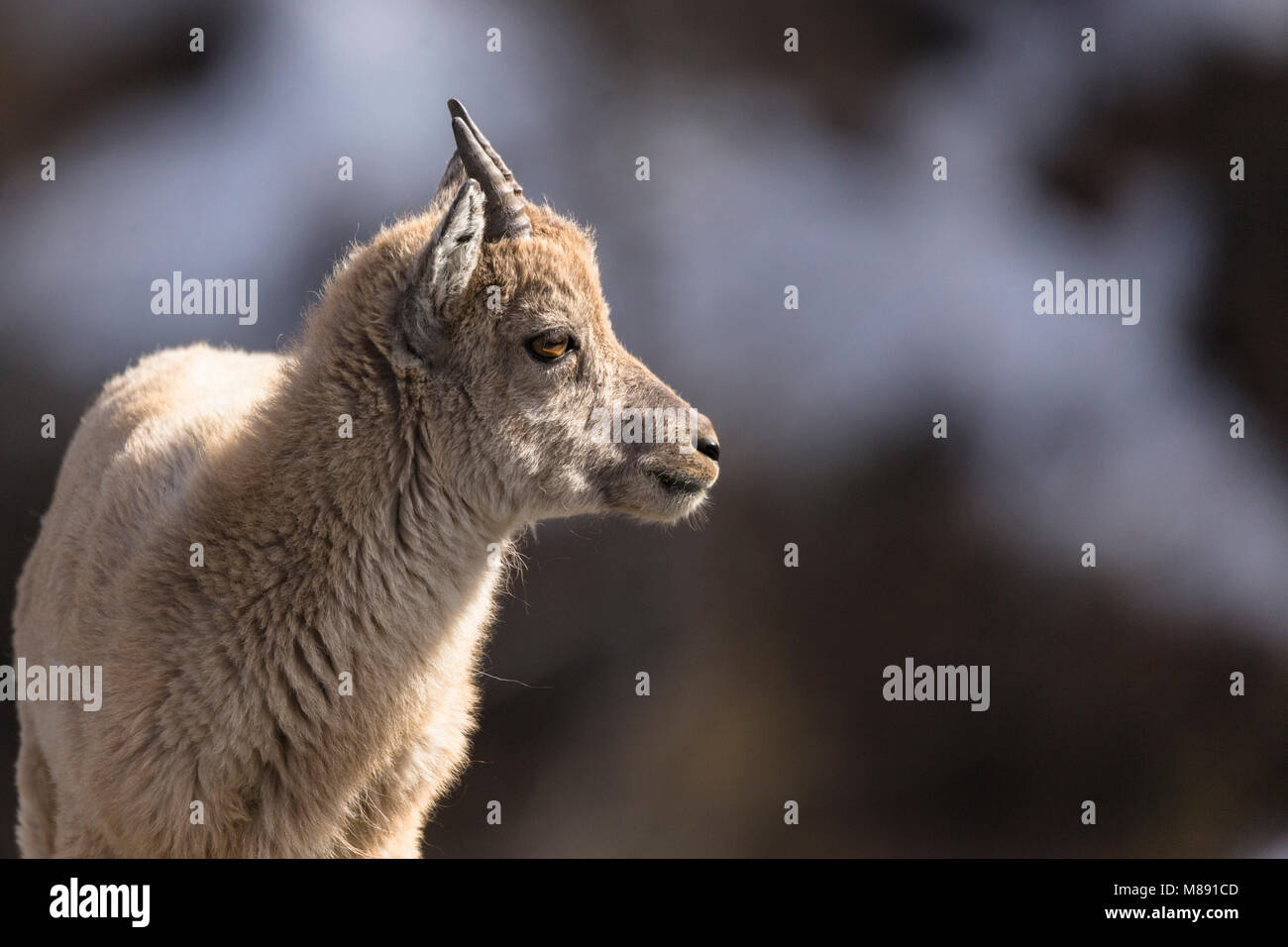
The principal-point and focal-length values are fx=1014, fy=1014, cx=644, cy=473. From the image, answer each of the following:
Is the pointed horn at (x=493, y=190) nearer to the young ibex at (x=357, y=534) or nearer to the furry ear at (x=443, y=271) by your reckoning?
the young ibex at (x=357, y=534)

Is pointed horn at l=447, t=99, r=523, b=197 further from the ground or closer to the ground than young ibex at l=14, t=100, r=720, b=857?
further from the ground

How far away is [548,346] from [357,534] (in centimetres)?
88

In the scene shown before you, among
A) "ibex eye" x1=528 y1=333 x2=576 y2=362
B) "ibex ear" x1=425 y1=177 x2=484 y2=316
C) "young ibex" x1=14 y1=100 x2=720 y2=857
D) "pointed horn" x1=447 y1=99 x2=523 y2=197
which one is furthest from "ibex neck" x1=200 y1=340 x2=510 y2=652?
"pointed horn" x1=447 y1=99 x2=523 y2=197

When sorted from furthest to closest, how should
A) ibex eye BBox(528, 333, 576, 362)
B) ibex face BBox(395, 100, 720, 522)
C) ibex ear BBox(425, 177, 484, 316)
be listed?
ibex eye BBox(528, 333, 576, 362)
ibex face BBox(395, 100, 720, 522)
ibex ear BBox(425, 177, 484, 316)

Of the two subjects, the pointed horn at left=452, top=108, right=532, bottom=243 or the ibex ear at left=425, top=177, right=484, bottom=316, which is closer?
the ibex ear at left=425, top=177, right=484, bottom=316

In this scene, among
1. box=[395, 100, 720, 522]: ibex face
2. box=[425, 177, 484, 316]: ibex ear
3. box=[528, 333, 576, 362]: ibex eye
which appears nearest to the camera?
box=[425, 177, 484, 316]: ibex ear

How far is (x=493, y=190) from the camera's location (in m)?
3.41

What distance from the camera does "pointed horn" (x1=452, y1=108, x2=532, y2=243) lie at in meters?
3.34

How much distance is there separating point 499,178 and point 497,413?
795 mm

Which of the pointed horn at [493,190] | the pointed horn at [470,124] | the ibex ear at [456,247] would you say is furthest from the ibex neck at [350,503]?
the pointed horn at [470,124]

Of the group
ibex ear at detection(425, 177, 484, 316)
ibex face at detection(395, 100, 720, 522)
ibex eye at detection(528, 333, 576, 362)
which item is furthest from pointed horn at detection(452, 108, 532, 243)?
ibex eye at detection(528, 333, 576, 362)

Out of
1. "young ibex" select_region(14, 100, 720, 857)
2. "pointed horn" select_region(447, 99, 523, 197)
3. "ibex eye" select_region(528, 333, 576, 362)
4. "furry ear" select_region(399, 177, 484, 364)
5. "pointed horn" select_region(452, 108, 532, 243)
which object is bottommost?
"young ibex" select_region(14, 100, 720, 857)

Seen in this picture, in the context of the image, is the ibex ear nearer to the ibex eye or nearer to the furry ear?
the furry ear

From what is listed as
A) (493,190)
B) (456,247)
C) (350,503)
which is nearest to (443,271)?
(456,247)
